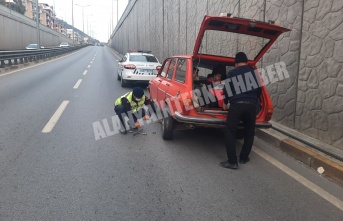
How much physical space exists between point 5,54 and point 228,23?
17490 millimetres

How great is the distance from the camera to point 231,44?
923cm

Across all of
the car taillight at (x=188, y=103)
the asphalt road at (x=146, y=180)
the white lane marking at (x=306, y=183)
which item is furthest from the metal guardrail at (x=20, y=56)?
the white lane marking at (x=306, y=183)

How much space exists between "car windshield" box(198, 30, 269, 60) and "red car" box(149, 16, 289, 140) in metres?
0.97

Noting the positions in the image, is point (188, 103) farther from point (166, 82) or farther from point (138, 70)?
point (138, 70)

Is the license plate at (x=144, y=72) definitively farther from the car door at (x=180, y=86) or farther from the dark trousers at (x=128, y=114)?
the car door at (x=180, y=86)

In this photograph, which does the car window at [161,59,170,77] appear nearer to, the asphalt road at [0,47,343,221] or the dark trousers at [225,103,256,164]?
the asphalt road at [0,47,343,221]

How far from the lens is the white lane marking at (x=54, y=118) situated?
627cm

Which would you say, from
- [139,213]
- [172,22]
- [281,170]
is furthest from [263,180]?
[172,22]

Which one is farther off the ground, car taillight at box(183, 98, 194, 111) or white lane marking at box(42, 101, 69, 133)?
car taillight at box(183, 98, 194, 111)

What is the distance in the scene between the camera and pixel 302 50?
5.84 meters

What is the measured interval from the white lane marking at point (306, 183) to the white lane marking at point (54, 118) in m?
4.15

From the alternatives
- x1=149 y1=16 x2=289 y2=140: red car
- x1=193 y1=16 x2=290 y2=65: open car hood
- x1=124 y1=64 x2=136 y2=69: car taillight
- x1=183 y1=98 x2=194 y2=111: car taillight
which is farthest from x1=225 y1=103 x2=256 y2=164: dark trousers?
x1=124 y1=64 x2=136 y2=69: car taillight

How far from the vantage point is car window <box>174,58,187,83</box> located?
568 centimetres

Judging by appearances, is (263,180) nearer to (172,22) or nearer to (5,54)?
(172,22)
